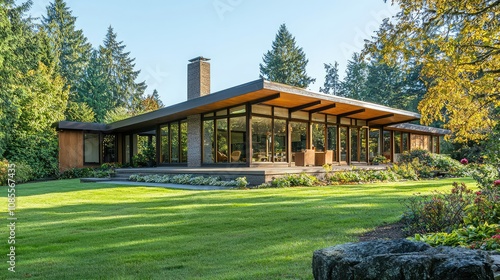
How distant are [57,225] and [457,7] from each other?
7106 millimetres

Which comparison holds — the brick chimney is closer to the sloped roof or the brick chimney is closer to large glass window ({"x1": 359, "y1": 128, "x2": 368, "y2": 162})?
large glass window ({"x1": 359, "y1": 128, "x2": 368, "y2": 162})

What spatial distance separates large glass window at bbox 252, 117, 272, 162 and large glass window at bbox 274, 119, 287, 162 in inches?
12.4

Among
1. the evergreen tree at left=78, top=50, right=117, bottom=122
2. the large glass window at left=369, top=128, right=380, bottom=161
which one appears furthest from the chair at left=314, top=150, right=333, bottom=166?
the evergreen tree at left=78, top=50, right=117, bottom=122

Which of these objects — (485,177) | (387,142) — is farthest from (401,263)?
(387,142)

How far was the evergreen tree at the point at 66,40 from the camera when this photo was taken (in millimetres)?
40281

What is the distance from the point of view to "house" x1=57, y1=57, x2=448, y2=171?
48.2ft

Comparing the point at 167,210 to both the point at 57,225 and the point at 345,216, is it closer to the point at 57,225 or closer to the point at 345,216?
the point at 57,225

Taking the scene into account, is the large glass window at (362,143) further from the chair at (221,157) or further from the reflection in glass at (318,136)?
the chair at (221,157)

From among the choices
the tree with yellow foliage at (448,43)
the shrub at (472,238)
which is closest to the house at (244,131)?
the tree with yellow foliage at (448,43)

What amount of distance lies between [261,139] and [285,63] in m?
31.3

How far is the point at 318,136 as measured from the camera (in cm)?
1792

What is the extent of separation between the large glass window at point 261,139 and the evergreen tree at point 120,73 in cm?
3439

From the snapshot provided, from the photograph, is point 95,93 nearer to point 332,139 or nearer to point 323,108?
point 332,139

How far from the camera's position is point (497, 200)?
15.8ft
